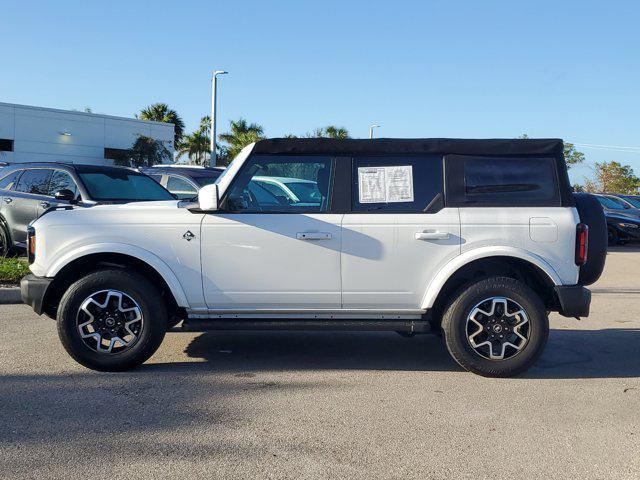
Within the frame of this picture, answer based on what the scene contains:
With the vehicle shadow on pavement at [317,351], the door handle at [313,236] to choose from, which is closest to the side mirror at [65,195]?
the vehicle shadow on pavement at [317,351]

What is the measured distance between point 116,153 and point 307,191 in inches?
1533

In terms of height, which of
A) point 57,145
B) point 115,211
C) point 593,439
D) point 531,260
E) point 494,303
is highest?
point 57,145

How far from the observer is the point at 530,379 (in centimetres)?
541

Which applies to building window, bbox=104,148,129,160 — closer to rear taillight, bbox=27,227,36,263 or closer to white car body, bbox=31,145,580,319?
rear taillight, bbox=27,227,36,263

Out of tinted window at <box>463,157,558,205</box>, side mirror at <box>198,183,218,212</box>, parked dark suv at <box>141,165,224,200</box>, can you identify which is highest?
parked dark suv at <box>141,165,224,200</box>

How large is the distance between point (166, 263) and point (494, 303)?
8.43 feet

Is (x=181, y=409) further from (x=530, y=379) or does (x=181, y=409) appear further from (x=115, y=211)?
(x=530, y=379)

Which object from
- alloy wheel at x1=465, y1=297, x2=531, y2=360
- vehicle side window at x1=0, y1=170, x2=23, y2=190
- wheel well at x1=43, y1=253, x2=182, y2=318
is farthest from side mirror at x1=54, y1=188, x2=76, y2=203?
alloy wheel at x1=465, y1=297, x2=531, y2=360

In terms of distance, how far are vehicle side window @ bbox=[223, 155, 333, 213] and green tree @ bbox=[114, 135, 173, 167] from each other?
120 ft

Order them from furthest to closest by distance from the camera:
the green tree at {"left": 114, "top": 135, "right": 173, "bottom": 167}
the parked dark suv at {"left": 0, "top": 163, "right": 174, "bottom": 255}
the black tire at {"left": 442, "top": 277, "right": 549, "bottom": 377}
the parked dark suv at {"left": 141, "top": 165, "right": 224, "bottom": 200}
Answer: the green tree at {"left": 114, "top": 135, "right": 173, "bottom": 167}, the parked dark suv at {"left": 141, "top": 165, "right": 224, "bottom": 200}, the parked dark suv at {"left": 0, "top": 163, "right": 174, "bottom": 255}, the black tire at {"left": 442, "top": 277, "right": 549, "bottom": 377}

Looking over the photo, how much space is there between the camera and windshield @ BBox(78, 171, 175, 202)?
9.95 metres

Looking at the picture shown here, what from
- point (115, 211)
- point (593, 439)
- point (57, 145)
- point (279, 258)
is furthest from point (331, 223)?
point (57, 145)

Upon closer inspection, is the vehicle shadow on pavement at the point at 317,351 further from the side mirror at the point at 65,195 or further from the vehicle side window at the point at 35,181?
the vehicle side window at the point at 35,181

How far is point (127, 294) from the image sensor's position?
5285 mm
